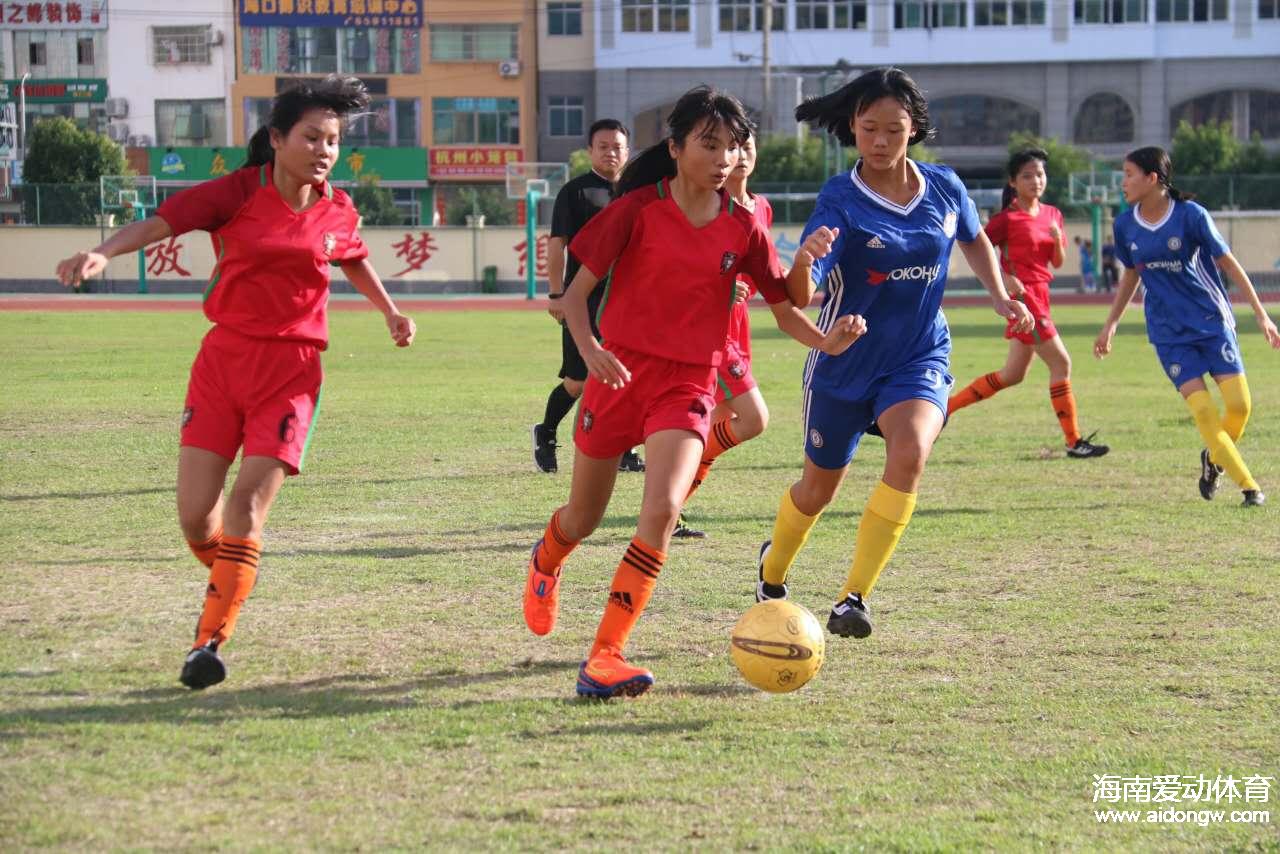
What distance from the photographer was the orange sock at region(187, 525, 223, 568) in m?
5.91

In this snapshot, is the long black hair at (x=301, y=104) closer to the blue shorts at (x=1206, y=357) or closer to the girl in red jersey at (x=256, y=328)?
the girl in red jersey at (x=256, y=328)

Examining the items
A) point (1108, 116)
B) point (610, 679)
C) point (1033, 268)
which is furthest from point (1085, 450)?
point (1108, 116)

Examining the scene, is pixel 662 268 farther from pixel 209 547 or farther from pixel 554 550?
pixel 209 547

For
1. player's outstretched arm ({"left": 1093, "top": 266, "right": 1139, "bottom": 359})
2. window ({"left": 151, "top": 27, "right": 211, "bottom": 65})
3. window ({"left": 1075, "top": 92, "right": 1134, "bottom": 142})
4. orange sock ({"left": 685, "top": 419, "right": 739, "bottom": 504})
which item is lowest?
orange sock ({"left": 685, "top": 419, "right": 739, "bottom": 504})

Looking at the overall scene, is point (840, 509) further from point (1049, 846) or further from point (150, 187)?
point (150, 187)

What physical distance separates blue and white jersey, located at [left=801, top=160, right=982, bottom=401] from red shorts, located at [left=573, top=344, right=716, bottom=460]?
2.73 ft

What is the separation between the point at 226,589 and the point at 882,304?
2.73 metres

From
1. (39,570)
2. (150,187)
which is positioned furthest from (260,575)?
(150,187)

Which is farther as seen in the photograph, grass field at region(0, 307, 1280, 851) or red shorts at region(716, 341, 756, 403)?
red shorts at region(716, 341, 756, 403)

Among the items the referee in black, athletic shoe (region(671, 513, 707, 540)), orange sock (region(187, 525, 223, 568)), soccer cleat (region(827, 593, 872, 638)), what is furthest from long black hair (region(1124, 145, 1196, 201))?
orange sock (region(187, 525, 223, 568))

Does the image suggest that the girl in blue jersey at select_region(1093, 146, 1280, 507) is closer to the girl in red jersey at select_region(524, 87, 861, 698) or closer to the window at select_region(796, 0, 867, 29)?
the girl in red jersey at select_region(524, 87, 861, 698)

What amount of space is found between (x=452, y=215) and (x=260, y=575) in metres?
46.2

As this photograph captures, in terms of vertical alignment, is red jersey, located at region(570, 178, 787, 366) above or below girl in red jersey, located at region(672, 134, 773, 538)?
above

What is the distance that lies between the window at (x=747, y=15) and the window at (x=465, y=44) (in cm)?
928
